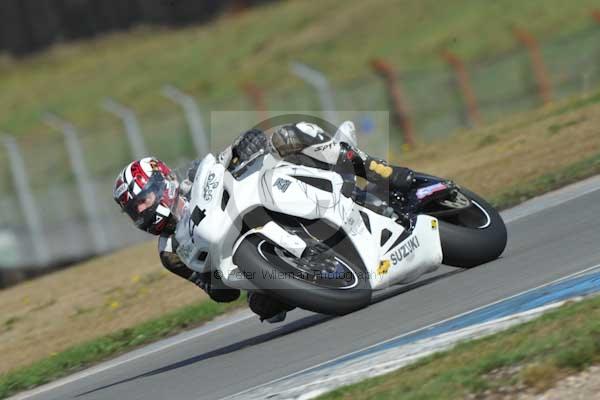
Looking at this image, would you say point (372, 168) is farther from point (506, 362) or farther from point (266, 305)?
point (506, 362)

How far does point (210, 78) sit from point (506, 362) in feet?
86.7

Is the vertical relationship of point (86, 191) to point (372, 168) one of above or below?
below

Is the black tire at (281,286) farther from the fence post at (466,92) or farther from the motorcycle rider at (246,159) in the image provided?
the fence post at (466,92)

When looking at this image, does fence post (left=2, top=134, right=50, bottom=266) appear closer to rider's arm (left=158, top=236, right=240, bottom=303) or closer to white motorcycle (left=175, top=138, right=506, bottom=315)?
rider's arm (left=158, top=236, right=240, bottom=303)

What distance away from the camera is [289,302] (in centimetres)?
768

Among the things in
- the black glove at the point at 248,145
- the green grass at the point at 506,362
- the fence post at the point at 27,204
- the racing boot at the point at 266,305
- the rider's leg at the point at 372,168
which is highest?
the black glove at the point at 248,145

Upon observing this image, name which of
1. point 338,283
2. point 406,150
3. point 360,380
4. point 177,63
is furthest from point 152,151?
point 360,380

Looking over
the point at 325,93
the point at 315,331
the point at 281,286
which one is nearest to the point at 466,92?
the point at 325,93

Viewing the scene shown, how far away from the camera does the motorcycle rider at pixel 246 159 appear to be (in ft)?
26.7

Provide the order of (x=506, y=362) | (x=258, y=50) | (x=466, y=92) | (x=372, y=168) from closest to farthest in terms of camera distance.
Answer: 1. (x=506, y=362)
2. (x=372, y=168)
3. (x=466, y=92)
4. (x=258, y=50)

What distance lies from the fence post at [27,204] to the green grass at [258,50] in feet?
13.5

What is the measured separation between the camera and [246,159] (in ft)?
26.9

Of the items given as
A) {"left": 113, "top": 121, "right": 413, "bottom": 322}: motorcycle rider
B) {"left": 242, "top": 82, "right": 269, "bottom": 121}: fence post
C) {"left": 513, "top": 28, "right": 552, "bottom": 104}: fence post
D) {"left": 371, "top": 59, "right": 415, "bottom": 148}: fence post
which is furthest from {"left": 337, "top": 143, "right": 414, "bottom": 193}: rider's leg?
{"left": 513, "top": 28, "right": 552, "bottom": 104}: fence post

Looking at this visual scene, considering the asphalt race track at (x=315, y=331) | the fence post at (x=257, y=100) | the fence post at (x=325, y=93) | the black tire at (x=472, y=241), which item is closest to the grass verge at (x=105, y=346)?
the asphalt race track at (x=315, y=331)
